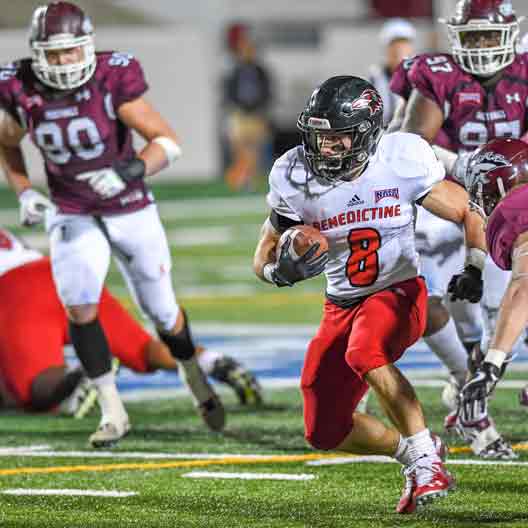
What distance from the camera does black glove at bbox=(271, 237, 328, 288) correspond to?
4383 mm

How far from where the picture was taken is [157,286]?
607cm

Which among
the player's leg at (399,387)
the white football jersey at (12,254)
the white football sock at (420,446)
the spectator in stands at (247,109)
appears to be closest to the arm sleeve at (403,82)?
Answer: the player's leg at (399,387)

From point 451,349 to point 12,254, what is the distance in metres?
2.44

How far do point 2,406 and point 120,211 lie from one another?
1.37m

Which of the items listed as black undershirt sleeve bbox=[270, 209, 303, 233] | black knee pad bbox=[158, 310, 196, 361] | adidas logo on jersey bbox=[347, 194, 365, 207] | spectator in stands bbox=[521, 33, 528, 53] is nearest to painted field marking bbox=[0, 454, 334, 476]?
black knee pad bbox=[158, 310, 196, 361]

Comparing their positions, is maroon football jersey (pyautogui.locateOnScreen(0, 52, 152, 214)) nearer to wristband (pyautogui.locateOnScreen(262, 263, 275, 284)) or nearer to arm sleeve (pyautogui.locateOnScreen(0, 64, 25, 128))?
arm sleeve (pyautogui.locateOnScreen(0, 64, 25, 128))

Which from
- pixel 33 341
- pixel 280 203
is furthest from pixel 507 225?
pixel 33 341

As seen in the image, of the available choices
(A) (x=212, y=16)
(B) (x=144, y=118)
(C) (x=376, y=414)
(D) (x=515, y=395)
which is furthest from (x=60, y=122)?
(A) (x=212, y=16)

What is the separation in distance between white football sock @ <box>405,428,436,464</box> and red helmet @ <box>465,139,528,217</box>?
27.0 inches

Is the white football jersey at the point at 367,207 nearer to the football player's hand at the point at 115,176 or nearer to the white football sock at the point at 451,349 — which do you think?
the white football sock at the point at 451,349

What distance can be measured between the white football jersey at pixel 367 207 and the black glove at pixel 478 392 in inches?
28.1

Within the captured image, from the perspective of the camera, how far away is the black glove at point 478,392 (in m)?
4.03

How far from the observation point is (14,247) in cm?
731

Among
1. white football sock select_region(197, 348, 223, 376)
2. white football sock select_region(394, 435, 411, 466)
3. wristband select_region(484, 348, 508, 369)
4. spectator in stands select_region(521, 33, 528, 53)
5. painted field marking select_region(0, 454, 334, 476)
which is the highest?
spectator in stands select_region(521, 33, 528, 53)
